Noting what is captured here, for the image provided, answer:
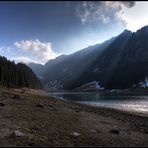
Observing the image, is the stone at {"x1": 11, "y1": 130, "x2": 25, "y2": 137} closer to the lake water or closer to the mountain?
the lake water

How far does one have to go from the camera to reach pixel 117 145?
56.5 ft

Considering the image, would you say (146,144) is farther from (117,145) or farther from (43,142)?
(43,142)

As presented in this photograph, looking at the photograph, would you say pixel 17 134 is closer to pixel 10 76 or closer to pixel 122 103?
pixel 122 103

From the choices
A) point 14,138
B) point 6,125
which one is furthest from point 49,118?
point 14,138

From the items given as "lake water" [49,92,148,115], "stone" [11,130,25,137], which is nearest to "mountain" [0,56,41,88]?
"lake water" [49,92,148,115]

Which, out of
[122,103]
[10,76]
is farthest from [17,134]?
[10,76]

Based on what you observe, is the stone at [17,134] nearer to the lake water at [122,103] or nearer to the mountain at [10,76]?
the lake water at [122,103]

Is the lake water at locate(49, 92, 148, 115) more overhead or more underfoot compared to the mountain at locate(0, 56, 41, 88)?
more underfoot

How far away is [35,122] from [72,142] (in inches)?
273

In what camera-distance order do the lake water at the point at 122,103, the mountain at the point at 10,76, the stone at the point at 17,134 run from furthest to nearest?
the mountain at the point at 10,76 < the lake water at the point at 122,103 < the stone at the point at 17,134

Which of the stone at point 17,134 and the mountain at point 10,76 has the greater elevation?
the mountain at point 10,76

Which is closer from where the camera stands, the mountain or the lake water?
the lake water

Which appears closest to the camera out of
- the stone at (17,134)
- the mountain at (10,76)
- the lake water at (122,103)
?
the stone at (17,134)

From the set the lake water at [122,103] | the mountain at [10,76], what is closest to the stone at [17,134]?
the lake water at [122,103]
